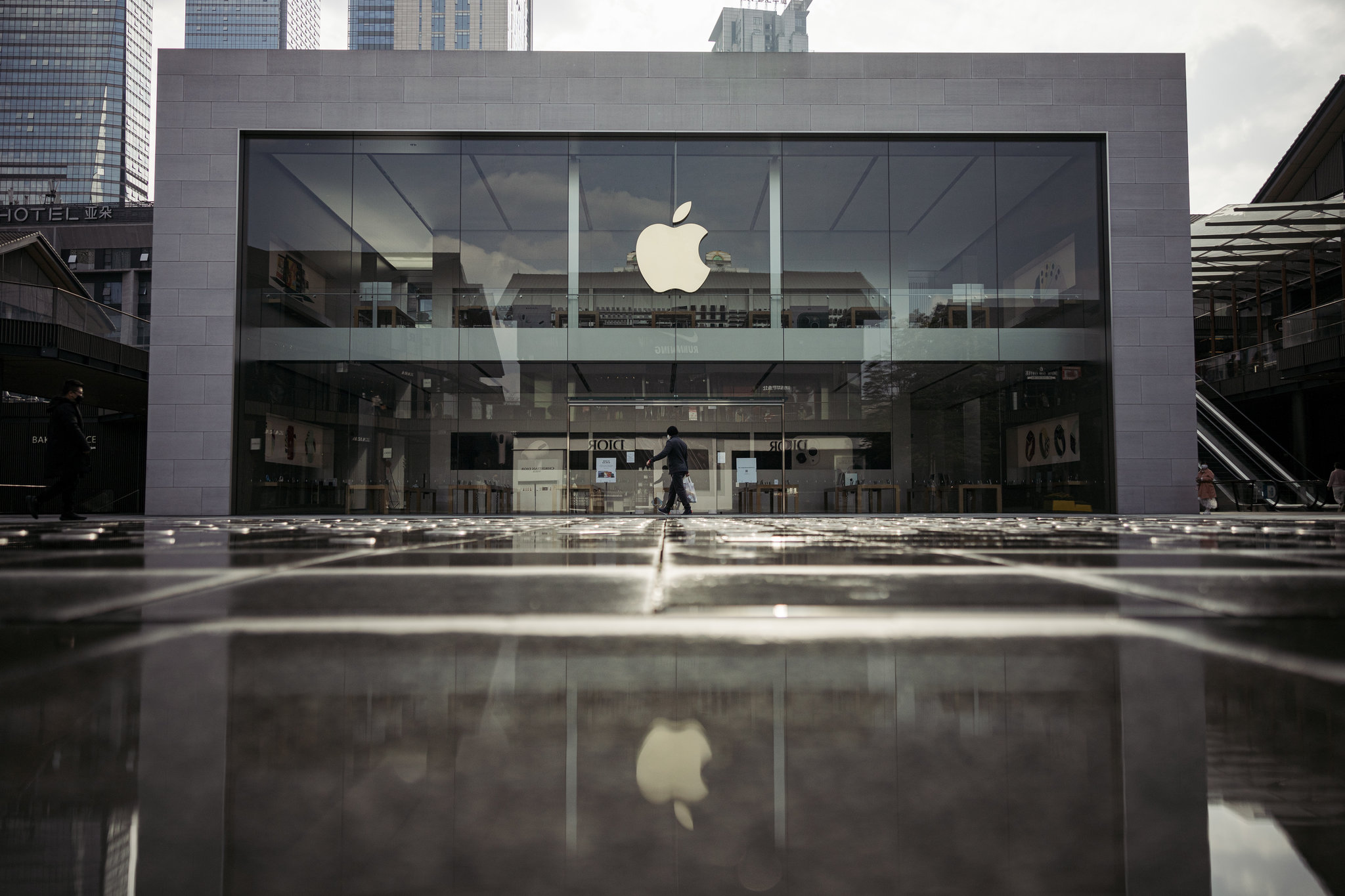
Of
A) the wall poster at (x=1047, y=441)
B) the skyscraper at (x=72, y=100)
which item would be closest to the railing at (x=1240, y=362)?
the wall poster at (x=1047, y=441)

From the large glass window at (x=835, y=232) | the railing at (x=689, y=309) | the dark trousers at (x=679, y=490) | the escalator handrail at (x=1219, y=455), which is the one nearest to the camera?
the dark trousers at (x=679, y=490)

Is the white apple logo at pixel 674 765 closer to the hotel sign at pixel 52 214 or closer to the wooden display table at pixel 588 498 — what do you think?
the wooden display table at pixel 588 498

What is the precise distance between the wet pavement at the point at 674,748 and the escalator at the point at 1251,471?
60.9ft

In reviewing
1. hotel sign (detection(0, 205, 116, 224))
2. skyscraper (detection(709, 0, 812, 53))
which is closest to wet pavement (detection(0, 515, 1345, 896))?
skyscraper (detection(709, 0, 812, 53))

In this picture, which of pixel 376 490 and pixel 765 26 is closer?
pixel 376 490

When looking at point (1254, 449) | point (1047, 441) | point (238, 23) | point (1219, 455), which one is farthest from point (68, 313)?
point (238, 23)

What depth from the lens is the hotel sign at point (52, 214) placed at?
6128 cm

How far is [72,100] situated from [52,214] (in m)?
92.4

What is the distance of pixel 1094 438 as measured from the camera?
1728 centimetres

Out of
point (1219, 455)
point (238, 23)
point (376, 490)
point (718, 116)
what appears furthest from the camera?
point (238, 23)

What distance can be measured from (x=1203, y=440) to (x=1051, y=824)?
2521 centimetres

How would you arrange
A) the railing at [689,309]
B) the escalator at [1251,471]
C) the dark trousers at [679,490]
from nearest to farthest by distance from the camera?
the dark trousers at [679,490] → the railing at [689,309] → the escalator at [1251,471]

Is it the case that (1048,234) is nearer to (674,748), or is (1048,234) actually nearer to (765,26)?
(674,748)

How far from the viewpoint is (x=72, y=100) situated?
130 m
